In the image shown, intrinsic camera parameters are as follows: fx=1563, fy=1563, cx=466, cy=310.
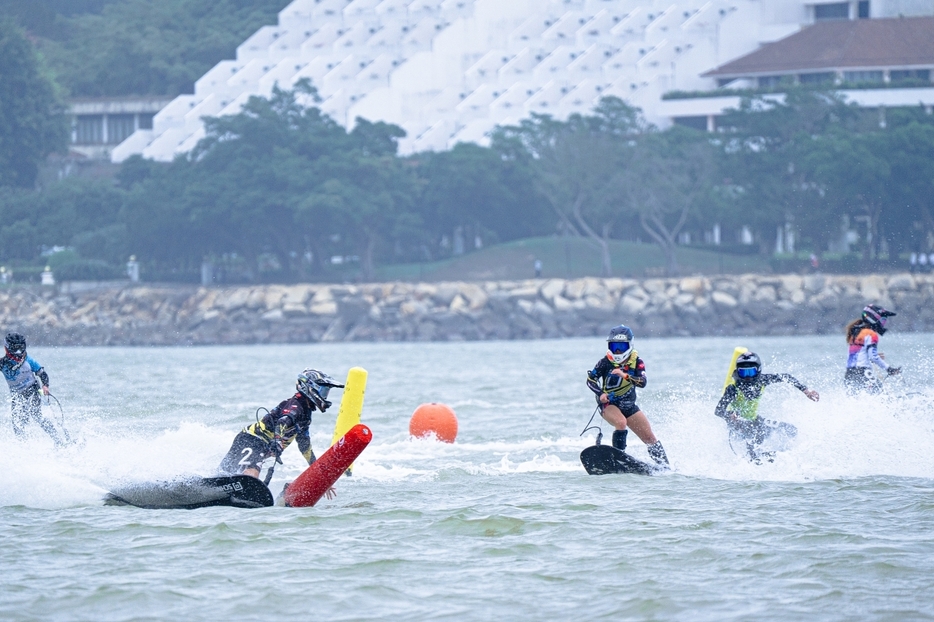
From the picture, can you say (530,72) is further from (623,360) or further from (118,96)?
(623,360)

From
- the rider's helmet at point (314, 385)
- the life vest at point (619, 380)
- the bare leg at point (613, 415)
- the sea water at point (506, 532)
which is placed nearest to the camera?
the sea water at point (506, 532)

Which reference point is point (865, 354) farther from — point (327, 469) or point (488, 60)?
point (488, 60)

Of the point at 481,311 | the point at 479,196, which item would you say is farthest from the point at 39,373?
the point at 479,196

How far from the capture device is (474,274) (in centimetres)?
7662

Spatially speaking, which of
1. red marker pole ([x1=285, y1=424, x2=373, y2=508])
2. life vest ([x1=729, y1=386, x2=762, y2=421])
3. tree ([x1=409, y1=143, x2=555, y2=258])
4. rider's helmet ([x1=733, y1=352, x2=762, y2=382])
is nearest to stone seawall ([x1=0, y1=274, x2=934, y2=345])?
tree ([x1=409, y1=143, x2=555, y2=258])

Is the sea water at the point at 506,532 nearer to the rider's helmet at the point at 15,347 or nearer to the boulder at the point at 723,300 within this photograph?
the rider's helmet at the point at 15,347

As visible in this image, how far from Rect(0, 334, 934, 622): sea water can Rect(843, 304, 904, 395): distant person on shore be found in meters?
0.35

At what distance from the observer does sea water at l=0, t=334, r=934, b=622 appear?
37.0ft

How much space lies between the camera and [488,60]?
11094cm

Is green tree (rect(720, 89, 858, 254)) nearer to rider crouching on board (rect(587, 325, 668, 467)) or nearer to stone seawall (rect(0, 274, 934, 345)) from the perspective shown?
stone seawall (rect(0, 274, 934, 345))

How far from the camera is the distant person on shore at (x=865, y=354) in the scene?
18.8 metres

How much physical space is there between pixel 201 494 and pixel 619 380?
4.29 meters

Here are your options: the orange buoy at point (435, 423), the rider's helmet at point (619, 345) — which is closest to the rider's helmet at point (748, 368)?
the rider's helmet at point (619, 345)

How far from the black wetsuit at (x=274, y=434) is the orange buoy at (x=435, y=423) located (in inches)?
270
